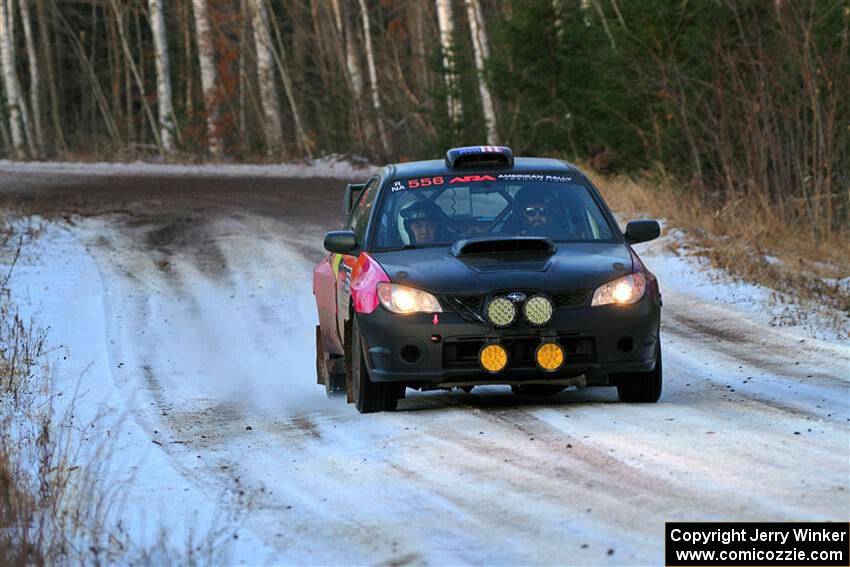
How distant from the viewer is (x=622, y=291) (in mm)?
9547

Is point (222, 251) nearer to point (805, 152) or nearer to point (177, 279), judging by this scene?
point (177, 279)

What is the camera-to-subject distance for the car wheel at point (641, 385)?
32.2 feet

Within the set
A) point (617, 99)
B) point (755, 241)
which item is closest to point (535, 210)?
point (755, 241)

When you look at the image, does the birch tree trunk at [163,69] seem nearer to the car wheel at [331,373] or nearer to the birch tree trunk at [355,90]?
the birch tree trunk at [355,90]

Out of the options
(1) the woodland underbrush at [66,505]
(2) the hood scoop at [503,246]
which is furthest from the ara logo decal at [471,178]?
(1) the woodland underbrush at [66,505]

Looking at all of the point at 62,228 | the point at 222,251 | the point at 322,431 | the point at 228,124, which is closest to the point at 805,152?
the point at 222,251

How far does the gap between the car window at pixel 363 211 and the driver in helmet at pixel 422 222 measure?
325 mm

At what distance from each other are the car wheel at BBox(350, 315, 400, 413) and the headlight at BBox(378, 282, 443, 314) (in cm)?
30

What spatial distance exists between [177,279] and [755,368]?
9503mm

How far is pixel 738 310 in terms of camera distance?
599 inches

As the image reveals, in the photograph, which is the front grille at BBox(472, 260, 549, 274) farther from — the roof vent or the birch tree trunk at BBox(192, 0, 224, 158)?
the birch tree trunk at BBox(192, 0, 224, 158)

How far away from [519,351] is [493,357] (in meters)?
0.17

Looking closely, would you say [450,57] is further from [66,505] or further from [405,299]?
[66,505]

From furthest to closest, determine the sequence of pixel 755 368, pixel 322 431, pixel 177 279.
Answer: pixel 177 279
pixel 755 368
pixel 322 431
